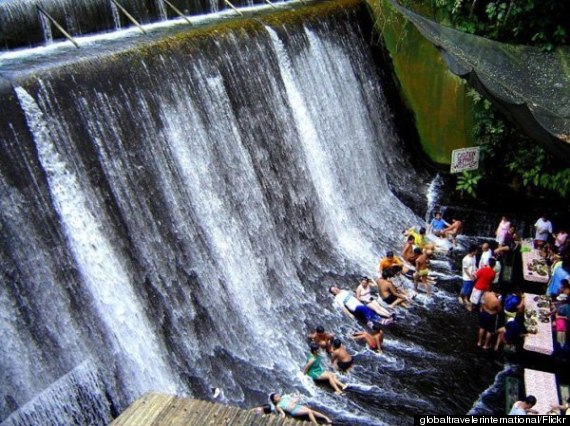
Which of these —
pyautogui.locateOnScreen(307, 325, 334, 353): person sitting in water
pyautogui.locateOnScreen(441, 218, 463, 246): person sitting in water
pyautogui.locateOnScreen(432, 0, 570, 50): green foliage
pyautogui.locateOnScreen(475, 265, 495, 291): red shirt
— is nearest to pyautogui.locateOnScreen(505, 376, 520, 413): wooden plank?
pyautogui.locateOnScreen(475, 265, 495, 291): red shirt

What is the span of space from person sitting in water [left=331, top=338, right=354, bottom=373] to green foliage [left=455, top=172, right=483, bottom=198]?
19.1 ft

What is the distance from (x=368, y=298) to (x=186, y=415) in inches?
206

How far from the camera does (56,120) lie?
6.91m

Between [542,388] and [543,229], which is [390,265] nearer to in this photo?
[543,229]

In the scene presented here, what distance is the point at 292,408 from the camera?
6.92 meters

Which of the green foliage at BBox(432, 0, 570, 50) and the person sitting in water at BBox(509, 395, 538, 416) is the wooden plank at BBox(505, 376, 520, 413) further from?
the green foliage at BBox(432, 0, 570, 50)

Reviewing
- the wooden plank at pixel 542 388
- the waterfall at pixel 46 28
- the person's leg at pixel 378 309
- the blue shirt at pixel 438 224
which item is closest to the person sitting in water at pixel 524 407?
the wooden plank at pixel 542 388

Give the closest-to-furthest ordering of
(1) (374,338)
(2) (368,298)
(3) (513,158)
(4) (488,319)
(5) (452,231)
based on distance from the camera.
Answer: (4) (488,319) → (1) (374,338) → (2) (368,298) → (5) (452,231) → (3) (513,158)

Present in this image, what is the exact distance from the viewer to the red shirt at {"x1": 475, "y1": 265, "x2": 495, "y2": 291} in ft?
28.9

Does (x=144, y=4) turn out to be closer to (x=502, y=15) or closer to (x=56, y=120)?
(x=56, y=120)

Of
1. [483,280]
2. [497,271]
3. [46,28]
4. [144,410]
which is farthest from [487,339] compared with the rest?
[46,28]

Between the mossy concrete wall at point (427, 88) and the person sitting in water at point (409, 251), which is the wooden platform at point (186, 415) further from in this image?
the mossy concrete wall at point (427, 88)

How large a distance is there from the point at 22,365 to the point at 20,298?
74 cm

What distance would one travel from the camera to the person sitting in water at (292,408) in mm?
6918
